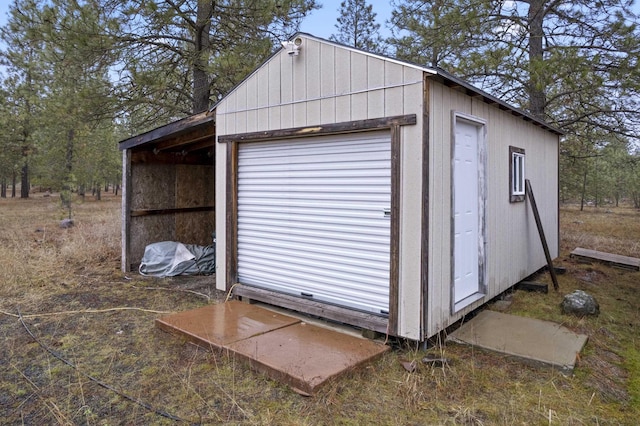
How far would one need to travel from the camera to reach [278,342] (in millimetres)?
3617

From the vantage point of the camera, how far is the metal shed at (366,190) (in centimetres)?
352

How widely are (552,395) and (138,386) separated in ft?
9.22

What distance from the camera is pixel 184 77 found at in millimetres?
8883

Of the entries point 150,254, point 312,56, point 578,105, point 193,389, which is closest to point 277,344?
point 193,389

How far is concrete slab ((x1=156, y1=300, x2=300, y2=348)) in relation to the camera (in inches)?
147

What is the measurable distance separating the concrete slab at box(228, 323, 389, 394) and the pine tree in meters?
11.1

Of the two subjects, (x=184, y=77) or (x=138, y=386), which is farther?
(x=184, y=77)

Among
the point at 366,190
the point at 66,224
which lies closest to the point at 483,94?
the point at 366,190

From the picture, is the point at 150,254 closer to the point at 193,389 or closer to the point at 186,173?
the point at 186,173

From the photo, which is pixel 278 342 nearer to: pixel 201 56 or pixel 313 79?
pixel 313 79

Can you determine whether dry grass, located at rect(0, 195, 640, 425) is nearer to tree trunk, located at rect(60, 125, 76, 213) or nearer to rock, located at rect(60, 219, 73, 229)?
rock, located at rect(60, 219, 73, 229)

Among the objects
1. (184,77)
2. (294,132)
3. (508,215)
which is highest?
(184,77)

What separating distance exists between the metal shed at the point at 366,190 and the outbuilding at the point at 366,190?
1 centimetres

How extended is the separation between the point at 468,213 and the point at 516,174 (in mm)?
1669
